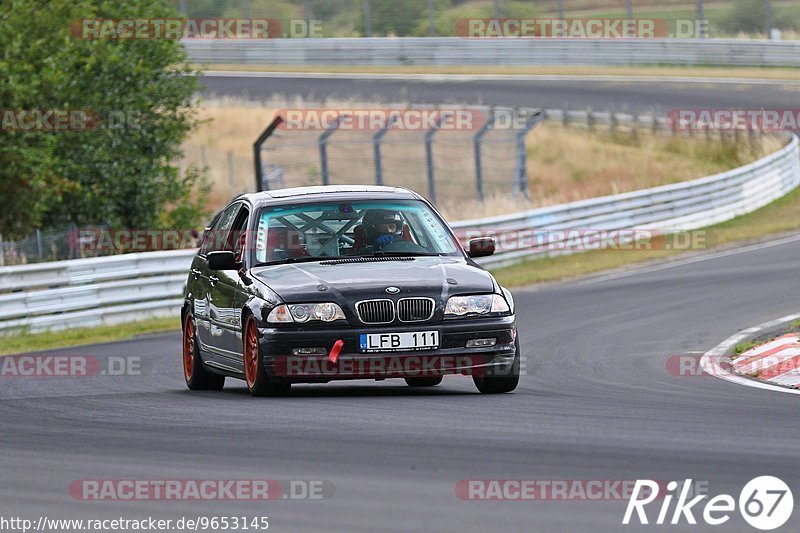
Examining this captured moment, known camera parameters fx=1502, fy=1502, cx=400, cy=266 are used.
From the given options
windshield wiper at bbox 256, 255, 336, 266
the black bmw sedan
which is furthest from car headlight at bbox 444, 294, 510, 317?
windshield wiper at bbox 256, 255, 336, 266

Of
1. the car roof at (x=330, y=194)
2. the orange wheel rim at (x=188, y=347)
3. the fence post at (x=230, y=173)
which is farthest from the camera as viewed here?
the fence post at (x=230, y=173)

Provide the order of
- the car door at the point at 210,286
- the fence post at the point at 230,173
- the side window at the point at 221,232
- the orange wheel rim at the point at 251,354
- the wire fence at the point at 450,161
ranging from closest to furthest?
the orange wheel rim at the point at 251,354, the car door at the point at 210,286, the side window at the point at 221,232, the wire fence at the point at 450,161, the fence post at the point at 230,173

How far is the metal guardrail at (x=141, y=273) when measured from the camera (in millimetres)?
19797

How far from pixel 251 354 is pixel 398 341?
1150 mm

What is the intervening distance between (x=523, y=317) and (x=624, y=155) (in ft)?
68.8

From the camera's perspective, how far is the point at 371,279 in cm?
1020

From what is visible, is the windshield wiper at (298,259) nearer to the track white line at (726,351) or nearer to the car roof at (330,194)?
the car roof at (330,194)

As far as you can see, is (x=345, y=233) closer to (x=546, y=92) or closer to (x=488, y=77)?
(x=546, y=92)

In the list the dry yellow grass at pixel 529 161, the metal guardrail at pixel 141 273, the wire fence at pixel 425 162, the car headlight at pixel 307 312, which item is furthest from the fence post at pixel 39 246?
the car headlight at pixel 307 312

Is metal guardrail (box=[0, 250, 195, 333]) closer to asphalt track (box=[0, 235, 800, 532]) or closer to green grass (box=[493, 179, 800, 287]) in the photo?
green grass (box=[493, 179, 800, 287])

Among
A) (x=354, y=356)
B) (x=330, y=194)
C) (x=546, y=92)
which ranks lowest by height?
(x=546, y=92)

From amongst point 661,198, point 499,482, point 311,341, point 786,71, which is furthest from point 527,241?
point 786,71

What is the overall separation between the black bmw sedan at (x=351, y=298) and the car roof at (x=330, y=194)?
1cm

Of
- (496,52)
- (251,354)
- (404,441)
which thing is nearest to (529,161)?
(496,52)
